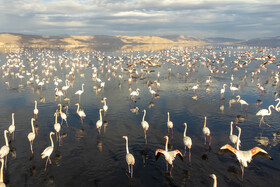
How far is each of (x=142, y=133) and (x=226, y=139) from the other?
8000 millimetres

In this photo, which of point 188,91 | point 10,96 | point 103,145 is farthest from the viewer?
point 188,91

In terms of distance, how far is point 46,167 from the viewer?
49.2ft

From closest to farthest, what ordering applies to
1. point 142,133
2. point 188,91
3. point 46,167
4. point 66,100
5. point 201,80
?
point 46,167
point 142,133
point 66,100
point 188,91
point 201,80

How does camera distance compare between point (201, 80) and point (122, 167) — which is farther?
point (201, 80)

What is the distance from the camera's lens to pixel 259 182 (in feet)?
44.5

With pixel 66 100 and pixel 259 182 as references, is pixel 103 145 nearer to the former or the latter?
pixel 259 182

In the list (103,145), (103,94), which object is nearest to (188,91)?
(103,94)

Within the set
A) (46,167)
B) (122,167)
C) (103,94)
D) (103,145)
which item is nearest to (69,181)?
(46,167)

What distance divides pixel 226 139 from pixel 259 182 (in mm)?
5924

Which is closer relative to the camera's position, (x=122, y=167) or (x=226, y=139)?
(x=122, y=167)

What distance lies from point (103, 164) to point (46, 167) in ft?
13.4

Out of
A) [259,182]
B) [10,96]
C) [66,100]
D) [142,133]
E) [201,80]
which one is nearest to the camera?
[259,182]

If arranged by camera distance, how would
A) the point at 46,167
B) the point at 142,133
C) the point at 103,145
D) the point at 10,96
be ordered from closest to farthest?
the point at 46,167 → the point at 103,145 → the point at 142,133 → the point at 10,96

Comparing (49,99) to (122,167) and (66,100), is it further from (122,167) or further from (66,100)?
(122,167)
